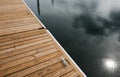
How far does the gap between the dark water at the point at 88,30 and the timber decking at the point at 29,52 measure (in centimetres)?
270

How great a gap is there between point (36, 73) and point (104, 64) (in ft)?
14.9

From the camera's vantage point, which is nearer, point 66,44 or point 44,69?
point 44,69

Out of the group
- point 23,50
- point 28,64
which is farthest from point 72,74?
point 23,50

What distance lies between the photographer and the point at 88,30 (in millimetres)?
10625

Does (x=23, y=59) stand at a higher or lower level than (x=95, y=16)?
higher

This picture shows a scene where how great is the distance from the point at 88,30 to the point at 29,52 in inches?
266

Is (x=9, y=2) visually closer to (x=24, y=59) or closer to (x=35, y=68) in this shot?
(x=24, y=59)

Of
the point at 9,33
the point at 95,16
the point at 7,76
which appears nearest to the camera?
the point at 7,76

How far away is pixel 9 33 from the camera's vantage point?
5656 mm

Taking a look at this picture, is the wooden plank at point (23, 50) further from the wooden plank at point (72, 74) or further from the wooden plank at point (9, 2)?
the wooden plank at point (9, 2)

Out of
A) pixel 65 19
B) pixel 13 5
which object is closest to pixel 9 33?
pixel 13 5

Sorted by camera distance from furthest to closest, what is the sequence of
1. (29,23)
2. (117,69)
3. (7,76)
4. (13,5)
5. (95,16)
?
(95,16), (13,5), (117,69), (29,23), (7,76)

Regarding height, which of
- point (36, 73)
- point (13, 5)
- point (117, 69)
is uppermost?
point (13, 5)

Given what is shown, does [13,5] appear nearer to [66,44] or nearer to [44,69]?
[66,44]
